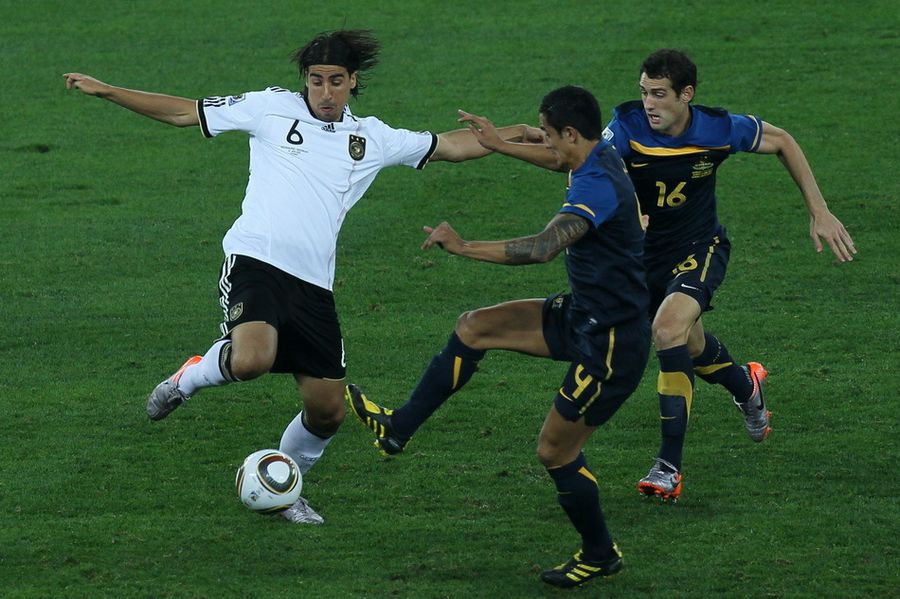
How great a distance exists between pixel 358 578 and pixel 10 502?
80.7 inches

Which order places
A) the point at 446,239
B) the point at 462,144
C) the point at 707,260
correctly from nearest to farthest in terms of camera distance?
the point at 446,239
the point at 462,144
the point at 707,260

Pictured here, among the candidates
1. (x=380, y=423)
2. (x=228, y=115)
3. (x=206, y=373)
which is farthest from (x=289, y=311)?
(x=228, y=115)

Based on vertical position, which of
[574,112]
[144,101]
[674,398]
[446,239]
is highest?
[574,112]

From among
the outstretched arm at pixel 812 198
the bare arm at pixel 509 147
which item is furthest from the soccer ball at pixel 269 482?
the outstretched arm at pixel 812 198

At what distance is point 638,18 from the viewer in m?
18.1

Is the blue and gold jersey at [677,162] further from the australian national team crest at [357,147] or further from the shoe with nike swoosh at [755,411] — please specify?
the australian national team crest at [357,147]

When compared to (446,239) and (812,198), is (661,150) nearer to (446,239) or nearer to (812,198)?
(812,198)

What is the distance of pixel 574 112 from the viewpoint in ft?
21.0

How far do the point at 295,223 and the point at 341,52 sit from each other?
95cm

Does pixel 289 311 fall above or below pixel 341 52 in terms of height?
below

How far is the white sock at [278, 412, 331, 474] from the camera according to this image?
24.6 ft

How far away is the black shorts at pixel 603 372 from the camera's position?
21.3 feet

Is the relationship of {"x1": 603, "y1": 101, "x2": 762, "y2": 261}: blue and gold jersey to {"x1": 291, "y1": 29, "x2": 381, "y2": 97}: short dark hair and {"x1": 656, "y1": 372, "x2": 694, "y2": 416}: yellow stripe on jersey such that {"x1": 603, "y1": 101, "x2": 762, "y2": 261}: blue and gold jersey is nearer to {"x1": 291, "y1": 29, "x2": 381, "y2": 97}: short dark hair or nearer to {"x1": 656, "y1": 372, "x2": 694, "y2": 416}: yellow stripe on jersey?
{"x1": 656, "y1": 372, "x2": 694, "y2": 416}: yellow stripe on jersey

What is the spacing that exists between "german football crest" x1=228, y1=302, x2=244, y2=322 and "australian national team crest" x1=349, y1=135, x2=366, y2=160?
1.04m
